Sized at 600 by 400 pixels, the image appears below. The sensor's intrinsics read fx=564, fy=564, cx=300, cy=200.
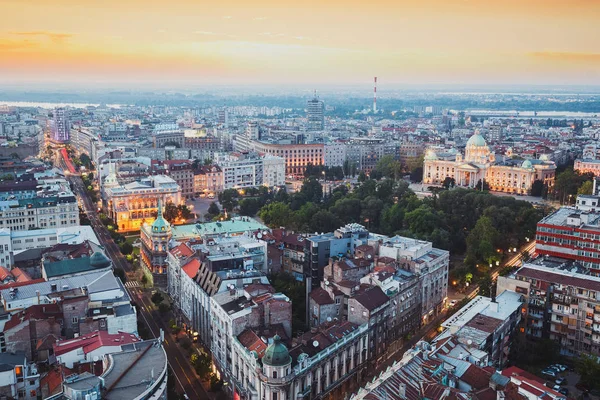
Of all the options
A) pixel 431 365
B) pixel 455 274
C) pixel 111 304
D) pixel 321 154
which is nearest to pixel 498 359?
pixel 431 365

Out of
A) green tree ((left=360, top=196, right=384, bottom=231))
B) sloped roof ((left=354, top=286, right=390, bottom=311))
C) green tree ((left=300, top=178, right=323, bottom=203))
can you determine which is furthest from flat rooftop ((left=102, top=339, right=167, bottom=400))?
green tree ((left=300, top=178, right=323, bottom=203))

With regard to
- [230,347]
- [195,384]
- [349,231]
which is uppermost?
[349,231]

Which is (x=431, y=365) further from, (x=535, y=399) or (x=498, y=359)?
(x=498, y=359)

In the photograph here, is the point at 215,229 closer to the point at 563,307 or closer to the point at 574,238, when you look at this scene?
the point at 563,307

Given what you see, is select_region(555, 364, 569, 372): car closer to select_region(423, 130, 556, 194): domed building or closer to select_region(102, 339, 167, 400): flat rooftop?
select_region(102, 339, 167, 400): flat rooftop

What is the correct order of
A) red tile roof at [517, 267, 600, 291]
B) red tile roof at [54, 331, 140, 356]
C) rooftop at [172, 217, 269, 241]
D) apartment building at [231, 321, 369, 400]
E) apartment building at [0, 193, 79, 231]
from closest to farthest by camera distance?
apartment building at [231, 321, 369, 400] → red tile roof at [54, 331, 140, 356] → red tile roof at [517, 267, 600, 291] → rooftop at [172, 217, 269, 241] → apartment building at [0, 193, 79, 231]

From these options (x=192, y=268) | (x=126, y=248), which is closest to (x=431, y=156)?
(x=126, y=248)
